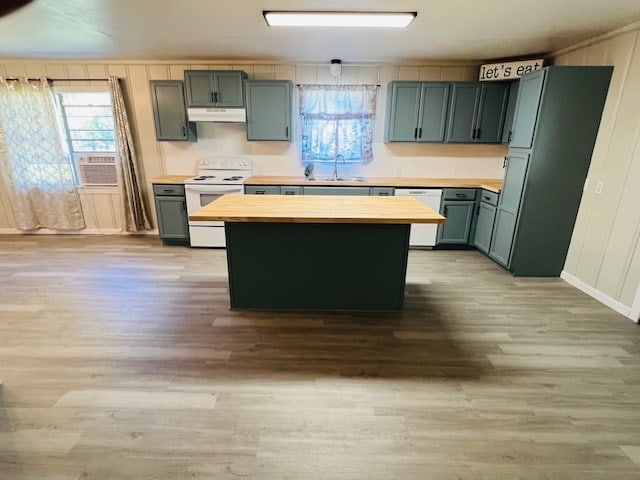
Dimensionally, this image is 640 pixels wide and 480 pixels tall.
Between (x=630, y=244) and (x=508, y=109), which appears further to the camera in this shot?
(x=508, y=109)

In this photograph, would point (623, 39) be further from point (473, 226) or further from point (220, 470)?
point (220, 470)

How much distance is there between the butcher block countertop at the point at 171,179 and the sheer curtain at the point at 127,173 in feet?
1.53

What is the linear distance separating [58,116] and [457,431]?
5.84 m

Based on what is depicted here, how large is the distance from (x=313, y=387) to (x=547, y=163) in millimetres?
3112

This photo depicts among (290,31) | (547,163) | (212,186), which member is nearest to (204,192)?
(212,186)

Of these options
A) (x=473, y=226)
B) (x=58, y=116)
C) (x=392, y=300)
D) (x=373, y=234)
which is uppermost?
(x=58, y=116)

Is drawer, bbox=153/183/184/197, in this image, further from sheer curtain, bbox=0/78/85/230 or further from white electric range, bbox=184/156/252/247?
sheer curtain, bbox=0/78/85/230

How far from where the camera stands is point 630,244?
278 centimetres

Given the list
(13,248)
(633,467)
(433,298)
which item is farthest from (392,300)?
(13,248)

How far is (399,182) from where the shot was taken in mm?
4273

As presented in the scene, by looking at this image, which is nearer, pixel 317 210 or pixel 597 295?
pixel 317 210

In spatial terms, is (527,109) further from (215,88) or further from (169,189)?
(169,189)

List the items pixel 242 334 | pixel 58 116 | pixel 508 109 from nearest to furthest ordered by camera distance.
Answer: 1. pixel 242 334
2. pixel 508 109
3. pixel 58 116

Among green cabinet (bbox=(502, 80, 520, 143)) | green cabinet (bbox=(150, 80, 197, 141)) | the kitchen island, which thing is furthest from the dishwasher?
green cabinet (bbox=(150, 80, 197, 141))
